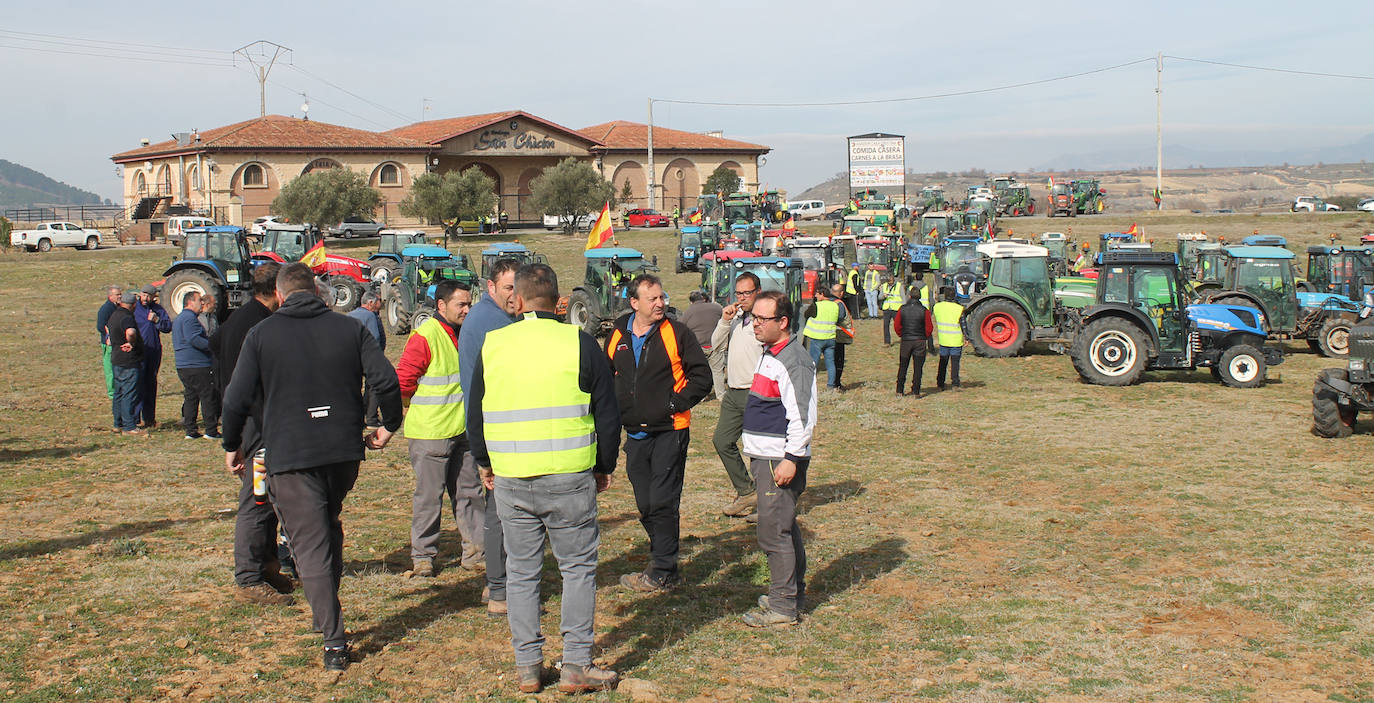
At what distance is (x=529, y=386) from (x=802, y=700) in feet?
5.87

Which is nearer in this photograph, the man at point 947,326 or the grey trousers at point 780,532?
the grey trousers at point 780,532

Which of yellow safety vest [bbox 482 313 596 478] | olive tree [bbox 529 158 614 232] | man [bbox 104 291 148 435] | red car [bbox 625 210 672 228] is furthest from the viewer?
red car [bbox 625 210 672 228]

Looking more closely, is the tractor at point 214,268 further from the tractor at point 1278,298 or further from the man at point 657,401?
the tractor at point 1278,298

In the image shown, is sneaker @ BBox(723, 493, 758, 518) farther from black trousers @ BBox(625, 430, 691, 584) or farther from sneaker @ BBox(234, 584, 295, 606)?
sneaker @ BBox(234, 584, 295, 606)

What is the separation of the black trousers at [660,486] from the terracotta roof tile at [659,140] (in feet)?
175

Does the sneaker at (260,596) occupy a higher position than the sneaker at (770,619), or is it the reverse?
the sneaker at (260,596)

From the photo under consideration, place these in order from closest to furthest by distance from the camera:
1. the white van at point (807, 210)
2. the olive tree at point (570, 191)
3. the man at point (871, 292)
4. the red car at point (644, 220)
Result: 1. the man at point (871, 292)
2. the olive tree at point (570, 191)
3. the red car at point (644, 220)
4. the white van at point (807, 210)

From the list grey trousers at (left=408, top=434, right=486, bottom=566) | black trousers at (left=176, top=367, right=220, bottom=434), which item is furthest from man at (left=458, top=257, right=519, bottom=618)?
black trousers at (left=176, top=367, right=220, bottom=434)

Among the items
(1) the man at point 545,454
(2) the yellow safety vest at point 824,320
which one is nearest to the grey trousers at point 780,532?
(1) the man at point 545,454

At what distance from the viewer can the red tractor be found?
2289 centimetres

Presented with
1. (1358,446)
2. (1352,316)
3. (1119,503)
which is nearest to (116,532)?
(1119,503)

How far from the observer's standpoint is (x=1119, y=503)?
26.9 ft

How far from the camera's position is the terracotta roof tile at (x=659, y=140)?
59.4 meters

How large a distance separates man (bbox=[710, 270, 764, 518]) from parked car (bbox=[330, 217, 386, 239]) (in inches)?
1534
